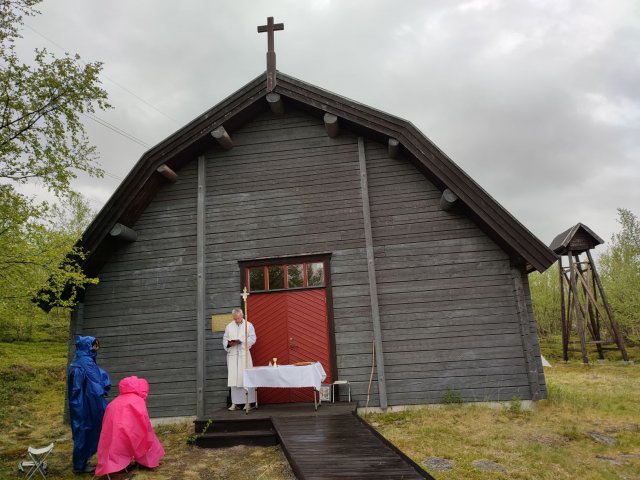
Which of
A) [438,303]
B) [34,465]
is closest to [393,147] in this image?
[438,303]

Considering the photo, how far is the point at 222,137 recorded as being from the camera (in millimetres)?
9148

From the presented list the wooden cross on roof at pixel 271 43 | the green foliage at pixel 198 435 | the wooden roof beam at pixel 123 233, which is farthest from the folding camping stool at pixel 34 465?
the wooden cross on roof at pixel 271 43

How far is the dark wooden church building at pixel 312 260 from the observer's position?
8102 mm

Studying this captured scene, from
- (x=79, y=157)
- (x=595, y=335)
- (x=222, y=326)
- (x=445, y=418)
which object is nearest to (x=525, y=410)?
(x=445, y=418)

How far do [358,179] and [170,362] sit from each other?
17.2 ft

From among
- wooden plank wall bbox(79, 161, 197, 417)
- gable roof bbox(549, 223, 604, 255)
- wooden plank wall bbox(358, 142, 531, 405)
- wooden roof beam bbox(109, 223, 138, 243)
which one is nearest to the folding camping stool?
wooden plank wall bbox(79, 161, 197, 417)

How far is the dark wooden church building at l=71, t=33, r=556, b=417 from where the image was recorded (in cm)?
810

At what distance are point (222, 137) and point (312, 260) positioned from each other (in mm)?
3141

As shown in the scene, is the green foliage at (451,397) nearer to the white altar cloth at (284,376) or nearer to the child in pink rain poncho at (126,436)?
the white altar cloth at (284,376)

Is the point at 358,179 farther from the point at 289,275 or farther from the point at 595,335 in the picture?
the point at 595,335

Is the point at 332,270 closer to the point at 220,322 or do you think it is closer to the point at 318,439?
the point at 220,322

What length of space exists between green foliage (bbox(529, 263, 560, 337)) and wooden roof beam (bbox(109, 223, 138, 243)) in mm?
27262

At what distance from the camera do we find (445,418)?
7.19 m

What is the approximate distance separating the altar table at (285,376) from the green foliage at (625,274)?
19283 mm
